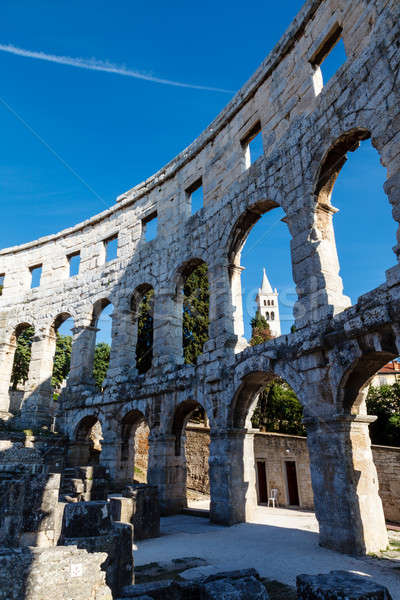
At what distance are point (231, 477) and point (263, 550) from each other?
2286 millimetres

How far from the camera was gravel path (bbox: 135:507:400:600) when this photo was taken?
16.4 feet

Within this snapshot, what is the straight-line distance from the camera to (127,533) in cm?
445

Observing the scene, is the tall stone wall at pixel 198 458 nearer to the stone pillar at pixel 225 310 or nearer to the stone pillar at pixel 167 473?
the stone pillar at pixel 167 473

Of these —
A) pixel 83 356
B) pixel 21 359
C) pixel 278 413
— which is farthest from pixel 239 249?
pixel 21 359

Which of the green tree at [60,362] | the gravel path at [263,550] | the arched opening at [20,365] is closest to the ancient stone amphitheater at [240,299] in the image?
the gravel path at [263,550]

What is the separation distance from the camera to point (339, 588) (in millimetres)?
2260

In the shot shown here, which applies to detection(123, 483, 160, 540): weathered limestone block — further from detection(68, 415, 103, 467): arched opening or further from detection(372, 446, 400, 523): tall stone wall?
detection(372, 446, 400, 523): tall stone wall

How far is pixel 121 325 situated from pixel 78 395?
9.59ft

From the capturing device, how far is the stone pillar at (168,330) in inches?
448

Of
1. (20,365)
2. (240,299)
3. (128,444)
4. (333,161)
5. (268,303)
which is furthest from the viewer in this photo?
(268,303)

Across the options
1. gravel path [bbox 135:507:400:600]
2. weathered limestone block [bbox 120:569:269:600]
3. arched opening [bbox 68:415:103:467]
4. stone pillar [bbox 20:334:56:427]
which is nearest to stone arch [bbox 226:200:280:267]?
gravel path [bbox 135:507:400:600]

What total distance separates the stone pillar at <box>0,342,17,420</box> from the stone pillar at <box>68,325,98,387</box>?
3059mm

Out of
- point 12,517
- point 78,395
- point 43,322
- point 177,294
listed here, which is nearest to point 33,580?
point 12,517

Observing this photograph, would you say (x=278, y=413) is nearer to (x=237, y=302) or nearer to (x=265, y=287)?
(x=237, y=302)
